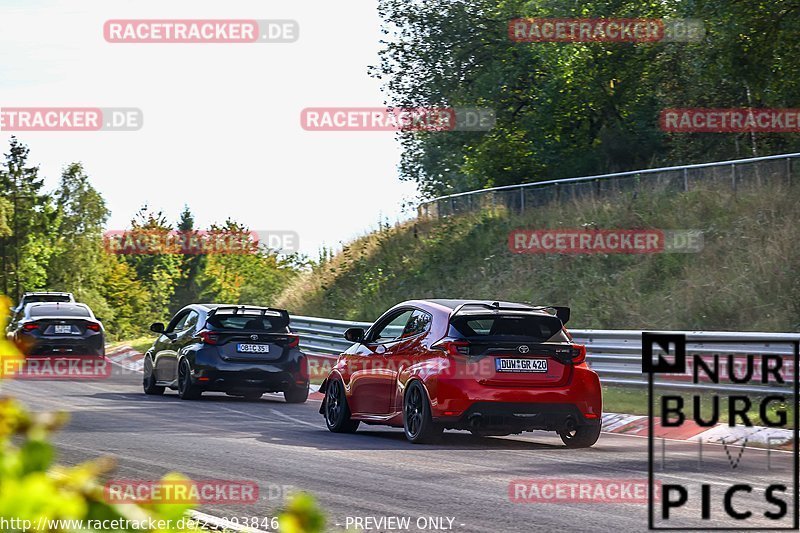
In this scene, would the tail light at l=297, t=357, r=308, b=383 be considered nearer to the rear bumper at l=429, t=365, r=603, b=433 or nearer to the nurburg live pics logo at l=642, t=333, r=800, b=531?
the nurburg live pics logo at l=642, t=333, r=800, b=531

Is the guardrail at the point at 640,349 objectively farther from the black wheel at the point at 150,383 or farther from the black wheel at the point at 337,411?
the black wheel at the point at 150,383

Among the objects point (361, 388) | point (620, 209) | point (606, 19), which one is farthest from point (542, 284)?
point (361, 388)

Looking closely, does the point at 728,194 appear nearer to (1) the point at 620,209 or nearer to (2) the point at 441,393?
(1) the point at 620,209

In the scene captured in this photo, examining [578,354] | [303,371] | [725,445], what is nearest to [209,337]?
[303,371]

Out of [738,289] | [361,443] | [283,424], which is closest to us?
[361,443]

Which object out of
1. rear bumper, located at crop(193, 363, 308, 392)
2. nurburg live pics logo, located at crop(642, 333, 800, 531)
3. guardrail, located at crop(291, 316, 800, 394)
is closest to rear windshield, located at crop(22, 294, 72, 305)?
rear bumper, located at crop(193, 363, 308, 392)

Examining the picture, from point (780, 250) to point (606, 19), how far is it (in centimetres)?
1326

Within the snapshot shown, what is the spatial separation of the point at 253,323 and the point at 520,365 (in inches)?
319

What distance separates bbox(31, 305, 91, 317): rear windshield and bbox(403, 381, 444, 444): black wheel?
18.0 m

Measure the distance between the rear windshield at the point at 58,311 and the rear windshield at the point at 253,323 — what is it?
10.6 m

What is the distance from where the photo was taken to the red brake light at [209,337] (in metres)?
19.2

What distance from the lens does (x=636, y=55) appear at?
3606 centimetres

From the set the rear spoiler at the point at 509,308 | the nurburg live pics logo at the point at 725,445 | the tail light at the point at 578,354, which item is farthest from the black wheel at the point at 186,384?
the tail light at the point at 578,354

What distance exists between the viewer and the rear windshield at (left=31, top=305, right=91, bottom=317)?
29.3 metres
